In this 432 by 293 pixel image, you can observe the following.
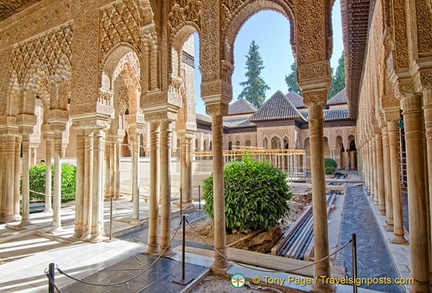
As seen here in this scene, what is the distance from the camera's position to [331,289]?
3186mm

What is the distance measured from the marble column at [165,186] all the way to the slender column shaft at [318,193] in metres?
2.63

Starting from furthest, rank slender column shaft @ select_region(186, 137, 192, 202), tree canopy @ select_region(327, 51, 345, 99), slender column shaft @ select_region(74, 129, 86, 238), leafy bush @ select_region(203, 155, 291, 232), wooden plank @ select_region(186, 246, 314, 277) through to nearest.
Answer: tree canopy @ select_region(327, 51, 345, 99) < slender column shaft @ select_region(186, 137, 192, 202) < slender column shaft @ select_region(74, 129, 86, 238) < leafy bush @ select_region(203, 155, 291, 232) < wooden plank @ select_region(186, 246, 314, 277)

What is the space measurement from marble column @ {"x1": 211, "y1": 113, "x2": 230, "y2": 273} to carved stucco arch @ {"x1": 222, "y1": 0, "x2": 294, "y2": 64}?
1173 millimetres

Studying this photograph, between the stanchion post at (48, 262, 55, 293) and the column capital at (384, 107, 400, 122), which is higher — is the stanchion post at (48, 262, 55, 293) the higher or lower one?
the lower one

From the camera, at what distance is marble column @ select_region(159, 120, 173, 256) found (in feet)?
15.5

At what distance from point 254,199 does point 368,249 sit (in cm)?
242

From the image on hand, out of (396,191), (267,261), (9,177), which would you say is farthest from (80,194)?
(396,191)

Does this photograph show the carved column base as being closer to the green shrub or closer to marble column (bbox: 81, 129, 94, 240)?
marble column (bbox: 81, 129, 94, 240)

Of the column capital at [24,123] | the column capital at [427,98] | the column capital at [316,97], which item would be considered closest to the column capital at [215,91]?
the column capital at [316,97]

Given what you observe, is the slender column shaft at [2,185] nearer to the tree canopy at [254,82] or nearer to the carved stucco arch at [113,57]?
the carved stucco arch at [113,57]

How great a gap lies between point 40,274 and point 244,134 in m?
26.0

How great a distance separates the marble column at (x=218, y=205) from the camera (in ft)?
13.2

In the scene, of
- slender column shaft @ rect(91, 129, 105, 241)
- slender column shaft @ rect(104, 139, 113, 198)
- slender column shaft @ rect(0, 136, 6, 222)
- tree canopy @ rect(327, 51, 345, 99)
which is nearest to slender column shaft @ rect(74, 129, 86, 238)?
slender column shaft @ rect(91, 129, 105, 241)

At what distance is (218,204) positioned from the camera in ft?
13.6
